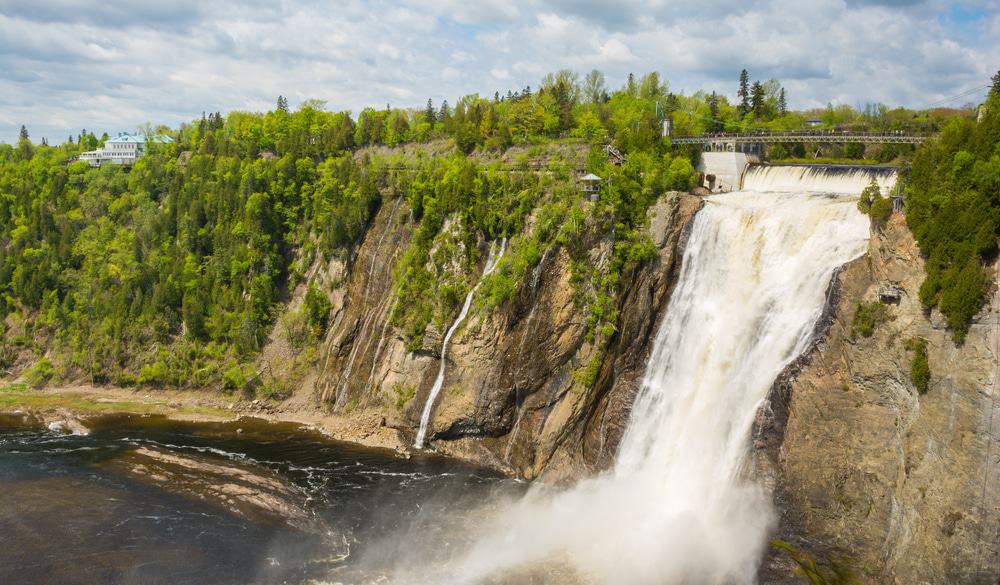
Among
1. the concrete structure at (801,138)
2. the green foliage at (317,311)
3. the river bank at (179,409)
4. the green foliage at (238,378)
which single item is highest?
the concrete structure at (801,138)

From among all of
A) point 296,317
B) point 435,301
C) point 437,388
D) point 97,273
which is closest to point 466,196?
point 435,301

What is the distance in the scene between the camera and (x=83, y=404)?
2466 inches

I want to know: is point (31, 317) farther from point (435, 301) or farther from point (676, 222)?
point (676, 222)

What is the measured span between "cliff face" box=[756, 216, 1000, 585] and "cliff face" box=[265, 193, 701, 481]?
1167cm

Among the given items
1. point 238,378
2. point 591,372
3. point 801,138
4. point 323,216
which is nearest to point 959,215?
point 591,372

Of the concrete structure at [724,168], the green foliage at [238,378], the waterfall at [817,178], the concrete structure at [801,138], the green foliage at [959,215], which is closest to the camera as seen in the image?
the green foliage at [959,215]

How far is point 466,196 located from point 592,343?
19.0 meters

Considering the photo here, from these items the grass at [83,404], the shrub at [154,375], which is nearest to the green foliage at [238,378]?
the grass at [83,404]

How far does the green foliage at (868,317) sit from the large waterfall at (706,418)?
215 centimetres

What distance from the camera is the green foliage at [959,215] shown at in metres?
31.4

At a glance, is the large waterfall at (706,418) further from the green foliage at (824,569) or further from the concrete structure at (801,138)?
the concrete structure at (801,138)

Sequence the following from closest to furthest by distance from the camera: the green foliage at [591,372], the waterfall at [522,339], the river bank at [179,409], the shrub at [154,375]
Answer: the green foliage at [591,372] → the waterfall at [522,339] → the river bank at [179,409] → the shrub at [154,375]

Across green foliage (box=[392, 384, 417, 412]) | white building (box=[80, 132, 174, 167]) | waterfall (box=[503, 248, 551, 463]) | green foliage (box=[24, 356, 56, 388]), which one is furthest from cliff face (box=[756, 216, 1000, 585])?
white building (box=[80, 132, 174, 167])

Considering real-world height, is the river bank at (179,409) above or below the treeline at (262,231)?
below
